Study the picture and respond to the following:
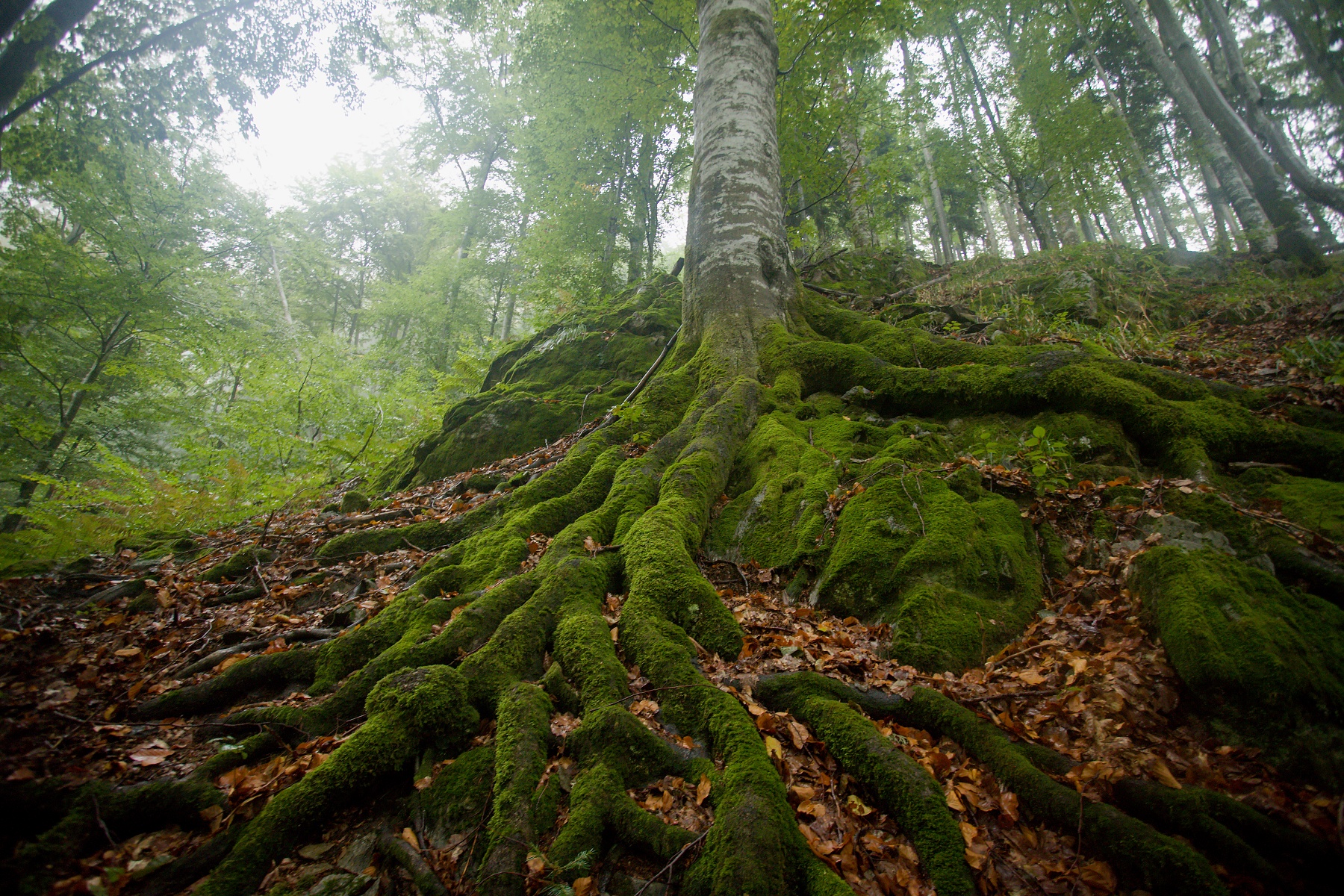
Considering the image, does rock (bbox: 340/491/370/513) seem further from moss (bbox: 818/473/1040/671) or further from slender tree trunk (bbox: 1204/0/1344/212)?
slender tree trunk (bbox: 1204/0/1344/212)

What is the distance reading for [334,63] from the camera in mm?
8406

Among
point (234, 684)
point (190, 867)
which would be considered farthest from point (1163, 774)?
point (234, 684)

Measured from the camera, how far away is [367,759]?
206cm

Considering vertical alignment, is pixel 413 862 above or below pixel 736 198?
below

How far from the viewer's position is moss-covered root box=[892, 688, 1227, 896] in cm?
154

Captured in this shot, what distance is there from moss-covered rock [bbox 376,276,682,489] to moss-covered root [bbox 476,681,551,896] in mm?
4470

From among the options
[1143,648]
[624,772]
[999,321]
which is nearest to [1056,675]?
[1143,648]

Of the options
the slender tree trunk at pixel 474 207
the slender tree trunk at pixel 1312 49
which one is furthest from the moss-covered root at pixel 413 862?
the slender tree trunk at pixel 474 207

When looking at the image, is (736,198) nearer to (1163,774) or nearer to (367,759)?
(1163,774)

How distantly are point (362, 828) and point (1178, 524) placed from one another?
4.31m

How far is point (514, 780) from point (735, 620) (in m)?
1.33

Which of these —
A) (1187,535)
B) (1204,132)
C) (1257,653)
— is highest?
(1204,132)

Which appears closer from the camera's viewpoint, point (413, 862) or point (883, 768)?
point (413, 862)

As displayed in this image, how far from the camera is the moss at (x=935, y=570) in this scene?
2.66m
